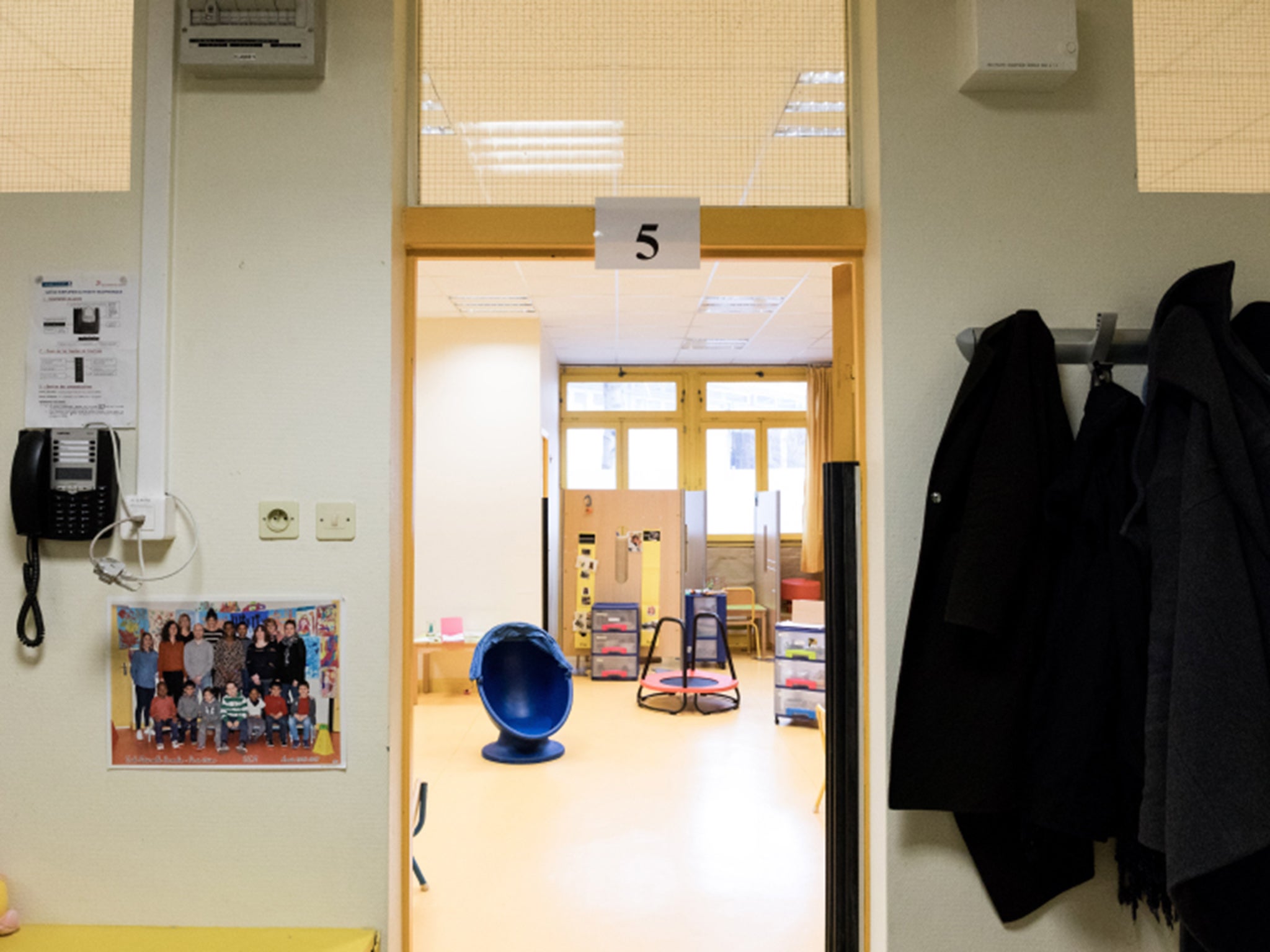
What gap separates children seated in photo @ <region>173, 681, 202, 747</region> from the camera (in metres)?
1.86

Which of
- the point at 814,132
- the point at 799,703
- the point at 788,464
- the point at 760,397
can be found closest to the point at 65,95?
the point at 814,132

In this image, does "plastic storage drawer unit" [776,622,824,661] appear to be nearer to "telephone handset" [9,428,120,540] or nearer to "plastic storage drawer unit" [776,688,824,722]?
"plastic storage drawer unit" [776,688,824,722]

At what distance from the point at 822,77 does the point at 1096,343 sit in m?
1.00

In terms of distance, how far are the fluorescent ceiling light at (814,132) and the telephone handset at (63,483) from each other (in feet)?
5.88

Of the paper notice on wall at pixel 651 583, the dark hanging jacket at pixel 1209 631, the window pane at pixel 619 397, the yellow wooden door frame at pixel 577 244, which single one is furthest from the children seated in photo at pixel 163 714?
the window pane at pixel 619 397

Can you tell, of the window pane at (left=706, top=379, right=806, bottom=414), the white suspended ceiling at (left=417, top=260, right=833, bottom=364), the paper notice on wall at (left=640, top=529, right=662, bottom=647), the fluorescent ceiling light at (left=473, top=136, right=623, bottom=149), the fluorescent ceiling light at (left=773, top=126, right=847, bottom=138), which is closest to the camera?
the fluorescent ceiling light at (left=773, top=126, right=847, bottom=138)

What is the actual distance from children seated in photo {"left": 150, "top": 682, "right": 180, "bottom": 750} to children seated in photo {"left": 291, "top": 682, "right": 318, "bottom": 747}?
10.7 inches

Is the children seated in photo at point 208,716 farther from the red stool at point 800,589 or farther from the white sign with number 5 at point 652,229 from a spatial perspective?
the red stool at point 800,589

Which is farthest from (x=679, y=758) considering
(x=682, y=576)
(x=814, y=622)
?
(x=682, y=576)

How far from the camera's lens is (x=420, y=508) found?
660 cm

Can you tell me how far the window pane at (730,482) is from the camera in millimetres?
9156

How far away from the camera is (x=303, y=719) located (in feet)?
6.10

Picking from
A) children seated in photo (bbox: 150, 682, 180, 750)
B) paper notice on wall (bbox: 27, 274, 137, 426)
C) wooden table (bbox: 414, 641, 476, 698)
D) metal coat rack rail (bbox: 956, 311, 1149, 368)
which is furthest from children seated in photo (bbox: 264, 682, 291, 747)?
wooden table (bbox: 414, 641, 476, 698)

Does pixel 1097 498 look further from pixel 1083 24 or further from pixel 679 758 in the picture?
pixel 679 758
